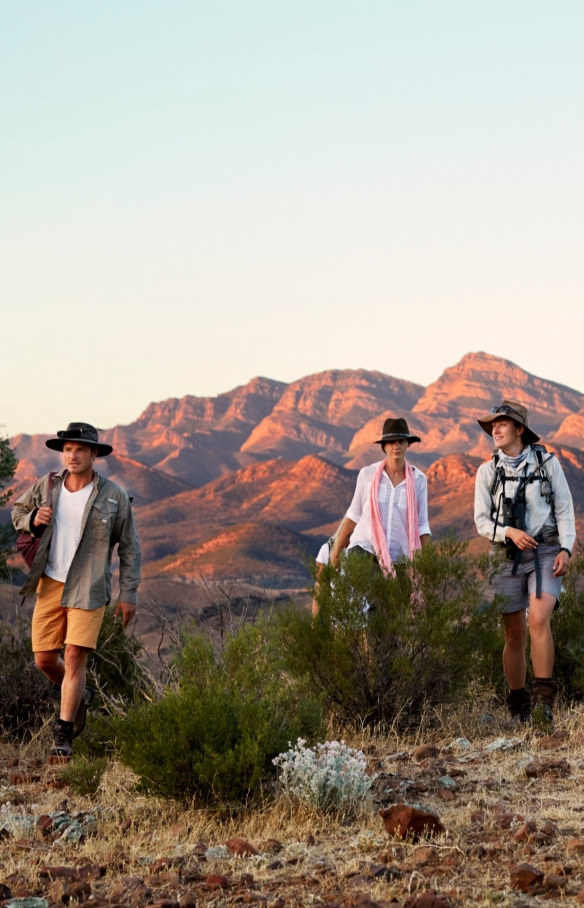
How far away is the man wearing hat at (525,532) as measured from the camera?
20.6ft

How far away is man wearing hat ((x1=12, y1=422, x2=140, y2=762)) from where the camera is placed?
234 inches

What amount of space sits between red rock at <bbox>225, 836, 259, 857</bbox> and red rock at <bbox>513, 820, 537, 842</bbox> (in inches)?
38.7

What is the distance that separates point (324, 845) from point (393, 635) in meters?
2.33

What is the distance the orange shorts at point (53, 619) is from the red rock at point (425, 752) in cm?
187

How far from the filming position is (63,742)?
594cm

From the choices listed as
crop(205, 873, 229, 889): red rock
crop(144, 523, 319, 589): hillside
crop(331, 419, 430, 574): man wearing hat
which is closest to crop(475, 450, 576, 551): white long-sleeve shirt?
crop(331, 419, 430, 574): man wearing hat

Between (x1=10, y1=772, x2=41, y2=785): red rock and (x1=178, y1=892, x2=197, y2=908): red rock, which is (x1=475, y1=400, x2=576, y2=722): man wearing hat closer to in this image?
(x1=10, y1=772, x2=41, y2=785): red rock

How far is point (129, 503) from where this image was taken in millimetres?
6273

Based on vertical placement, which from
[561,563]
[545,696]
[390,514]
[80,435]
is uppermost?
[80,435]

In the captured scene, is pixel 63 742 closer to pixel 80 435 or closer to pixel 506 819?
pixel 80 435

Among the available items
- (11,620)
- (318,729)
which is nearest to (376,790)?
(318,729)

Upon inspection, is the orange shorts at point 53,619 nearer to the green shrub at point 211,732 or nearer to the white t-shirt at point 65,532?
the white t-shirt at point 65,532

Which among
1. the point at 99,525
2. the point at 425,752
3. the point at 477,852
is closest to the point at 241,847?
the point at 477,852

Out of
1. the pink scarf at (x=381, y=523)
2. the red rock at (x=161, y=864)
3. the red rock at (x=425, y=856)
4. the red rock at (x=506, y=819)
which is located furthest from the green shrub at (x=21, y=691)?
the red rock at (x=425, y=856)
